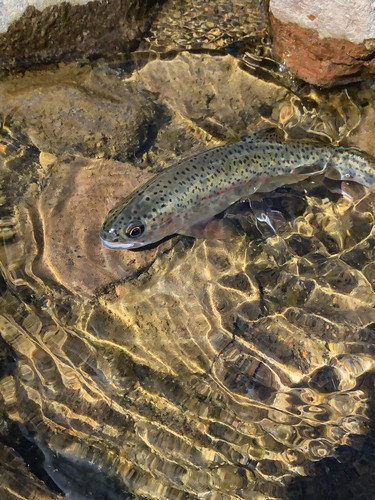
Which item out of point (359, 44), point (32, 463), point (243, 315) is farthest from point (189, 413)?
point (359, 44)

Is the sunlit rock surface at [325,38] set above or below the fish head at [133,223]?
above

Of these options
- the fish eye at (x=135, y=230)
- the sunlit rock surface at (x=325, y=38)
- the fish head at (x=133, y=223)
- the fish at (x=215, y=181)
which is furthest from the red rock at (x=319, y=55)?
the fish eye at (x=135, y=230)

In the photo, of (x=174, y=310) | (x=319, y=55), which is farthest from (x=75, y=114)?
(x=319, y=55)

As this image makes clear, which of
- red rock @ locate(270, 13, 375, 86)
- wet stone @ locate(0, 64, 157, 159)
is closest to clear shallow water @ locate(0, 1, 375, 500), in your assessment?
wet stone @ locate(0, 64, 157, 159)

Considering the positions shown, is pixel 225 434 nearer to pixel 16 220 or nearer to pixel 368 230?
pixel 368 230

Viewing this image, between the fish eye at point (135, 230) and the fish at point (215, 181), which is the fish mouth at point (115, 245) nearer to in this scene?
the fish at point (215, 181)

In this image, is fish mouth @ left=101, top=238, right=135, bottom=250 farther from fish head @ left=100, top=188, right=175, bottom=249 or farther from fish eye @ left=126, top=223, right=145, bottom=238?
fish eye @ left=126, top=223, right=145, bottom=238

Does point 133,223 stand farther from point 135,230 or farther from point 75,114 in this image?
point 75,114
